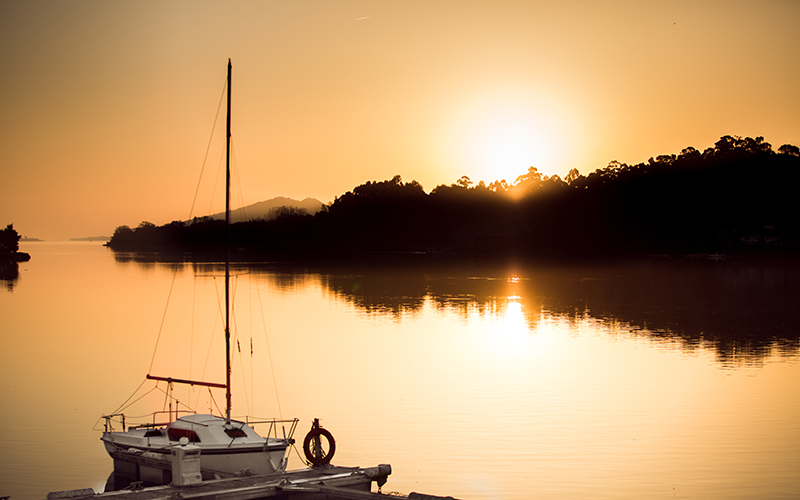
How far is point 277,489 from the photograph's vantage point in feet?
51.4

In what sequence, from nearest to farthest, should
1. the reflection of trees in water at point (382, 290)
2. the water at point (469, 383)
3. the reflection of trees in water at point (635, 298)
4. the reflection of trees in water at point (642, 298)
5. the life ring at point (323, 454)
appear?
the life ring at point (323, 454), the water at point (469, 383), the reflection of trees in water at point (642, 298), the reflection of trees in water at point (635, 298), the reflection of trees in water at point (382, 290)

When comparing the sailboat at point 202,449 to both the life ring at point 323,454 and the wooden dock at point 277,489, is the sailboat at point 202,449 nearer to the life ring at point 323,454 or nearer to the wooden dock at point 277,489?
the life ring at point 323,454

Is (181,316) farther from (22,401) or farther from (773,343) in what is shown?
(773,343)

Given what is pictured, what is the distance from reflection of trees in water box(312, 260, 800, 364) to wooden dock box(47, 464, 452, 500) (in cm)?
2922

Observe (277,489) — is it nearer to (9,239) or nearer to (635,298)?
(635,298)

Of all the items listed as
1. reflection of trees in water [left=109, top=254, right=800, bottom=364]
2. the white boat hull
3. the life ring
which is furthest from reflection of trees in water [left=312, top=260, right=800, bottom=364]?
the white boat hull

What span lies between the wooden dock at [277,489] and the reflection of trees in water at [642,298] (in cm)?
2922

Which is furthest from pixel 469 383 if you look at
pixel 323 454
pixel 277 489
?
pixel 277 489

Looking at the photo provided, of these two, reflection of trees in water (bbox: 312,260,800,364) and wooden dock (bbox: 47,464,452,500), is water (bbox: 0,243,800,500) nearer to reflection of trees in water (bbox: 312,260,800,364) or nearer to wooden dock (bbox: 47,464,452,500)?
reflection of trees in water (bbox: 312,260,800,364)

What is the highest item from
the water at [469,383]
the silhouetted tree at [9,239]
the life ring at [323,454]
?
the silhouetted tree at [9,239]

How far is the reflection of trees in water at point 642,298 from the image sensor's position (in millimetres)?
47812

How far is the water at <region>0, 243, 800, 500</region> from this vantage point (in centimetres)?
2080

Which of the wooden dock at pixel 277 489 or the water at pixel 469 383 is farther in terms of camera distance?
the water at pixel 469 383

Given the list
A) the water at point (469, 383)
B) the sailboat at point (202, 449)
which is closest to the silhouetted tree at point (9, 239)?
the water at point (469, 383)
